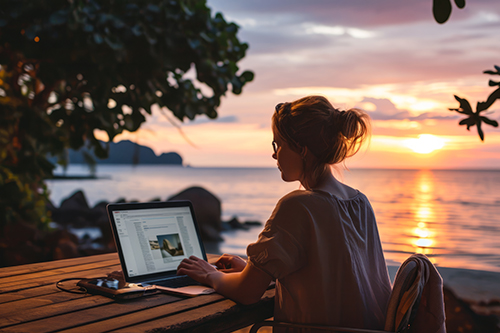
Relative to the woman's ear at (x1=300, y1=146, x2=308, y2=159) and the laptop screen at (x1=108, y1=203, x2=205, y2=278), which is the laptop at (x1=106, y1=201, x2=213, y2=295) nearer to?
the laptop screen at (x1=108, y1=203, x2=205, y2=278)

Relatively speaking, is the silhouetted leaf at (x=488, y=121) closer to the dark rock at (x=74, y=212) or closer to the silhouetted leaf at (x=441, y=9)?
the silhouetted leaf at (x=441, y=9)

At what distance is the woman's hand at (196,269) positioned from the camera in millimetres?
1671

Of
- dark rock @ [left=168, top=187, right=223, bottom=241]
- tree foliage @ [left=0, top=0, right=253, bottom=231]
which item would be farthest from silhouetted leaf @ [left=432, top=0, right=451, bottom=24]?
dark rock @ [left=168, top=187, right=223, bottom=241]

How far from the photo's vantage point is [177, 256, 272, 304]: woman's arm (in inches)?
56.4

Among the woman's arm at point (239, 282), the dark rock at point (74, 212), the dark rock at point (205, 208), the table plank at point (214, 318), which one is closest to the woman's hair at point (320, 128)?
the woman's arm at point (239, 282)

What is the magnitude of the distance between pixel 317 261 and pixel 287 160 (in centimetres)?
37

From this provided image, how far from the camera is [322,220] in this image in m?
1.39

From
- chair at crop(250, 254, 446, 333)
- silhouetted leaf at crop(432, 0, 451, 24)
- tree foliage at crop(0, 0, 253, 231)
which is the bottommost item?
chair at crop(250, 254, 446, 333)

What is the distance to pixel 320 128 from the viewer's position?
4.74 feet

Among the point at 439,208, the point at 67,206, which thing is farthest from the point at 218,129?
the point at 67,206

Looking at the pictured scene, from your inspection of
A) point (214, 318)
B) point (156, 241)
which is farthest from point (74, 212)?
point (214, 318)

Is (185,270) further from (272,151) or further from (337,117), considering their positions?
(337,117)

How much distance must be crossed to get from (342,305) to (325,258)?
0.54ft

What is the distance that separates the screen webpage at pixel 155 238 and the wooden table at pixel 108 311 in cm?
22
